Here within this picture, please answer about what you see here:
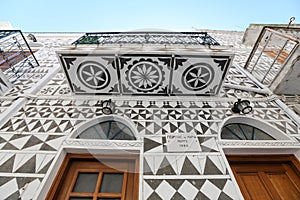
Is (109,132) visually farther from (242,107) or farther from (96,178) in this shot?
(242,107)

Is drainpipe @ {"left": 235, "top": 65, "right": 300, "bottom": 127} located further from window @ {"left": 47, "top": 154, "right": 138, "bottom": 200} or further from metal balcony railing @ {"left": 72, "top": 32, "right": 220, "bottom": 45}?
window @ {"left": 47, "top": 154, "right": 138, "bottom": 200}

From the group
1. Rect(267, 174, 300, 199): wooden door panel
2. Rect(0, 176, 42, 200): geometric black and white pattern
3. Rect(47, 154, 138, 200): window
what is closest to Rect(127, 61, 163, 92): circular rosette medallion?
Rect(47, 154, 138, 200): window

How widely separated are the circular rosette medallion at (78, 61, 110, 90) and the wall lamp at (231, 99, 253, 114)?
2.05 m

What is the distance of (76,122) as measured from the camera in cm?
200

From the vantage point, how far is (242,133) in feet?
6.51

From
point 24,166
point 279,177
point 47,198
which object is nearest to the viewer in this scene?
point 47,198

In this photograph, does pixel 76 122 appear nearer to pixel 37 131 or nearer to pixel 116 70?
pixel 37 131

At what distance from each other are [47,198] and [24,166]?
0.47 meters

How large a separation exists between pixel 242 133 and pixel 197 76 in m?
1.05

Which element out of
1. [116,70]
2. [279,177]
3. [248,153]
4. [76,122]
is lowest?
[279,177]

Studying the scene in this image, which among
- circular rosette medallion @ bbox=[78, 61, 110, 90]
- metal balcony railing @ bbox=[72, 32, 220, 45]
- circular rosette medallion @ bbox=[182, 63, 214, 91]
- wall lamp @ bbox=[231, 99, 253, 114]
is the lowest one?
wall lamp @ bbox=[231, 99, 253, 114]

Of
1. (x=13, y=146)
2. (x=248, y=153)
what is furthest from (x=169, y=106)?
(x=13, y=146)

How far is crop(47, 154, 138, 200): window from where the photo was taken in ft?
4.79

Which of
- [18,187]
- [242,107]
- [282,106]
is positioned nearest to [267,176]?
[242,107]
